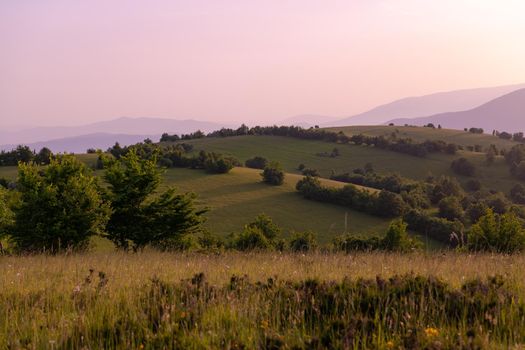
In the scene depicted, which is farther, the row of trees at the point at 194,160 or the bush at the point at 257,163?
the bush at the point at 257,163

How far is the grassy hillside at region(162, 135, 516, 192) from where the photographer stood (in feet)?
382

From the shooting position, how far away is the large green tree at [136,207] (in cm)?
3203

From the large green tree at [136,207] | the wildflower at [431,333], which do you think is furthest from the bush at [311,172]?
the wildflower at [431,333]

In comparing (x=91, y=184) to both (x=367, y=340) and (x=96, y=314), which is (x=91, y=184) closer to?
(x=96, y=314)

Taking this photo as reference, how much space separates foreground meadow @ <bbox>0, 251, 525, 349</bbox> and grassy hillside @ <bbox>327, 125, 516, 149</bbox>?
155 meters

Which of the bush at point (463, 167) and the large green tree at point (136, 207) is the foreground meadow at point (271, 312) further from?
the bush at point (463, 167)

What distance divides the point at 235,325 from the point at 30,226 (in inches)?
1057

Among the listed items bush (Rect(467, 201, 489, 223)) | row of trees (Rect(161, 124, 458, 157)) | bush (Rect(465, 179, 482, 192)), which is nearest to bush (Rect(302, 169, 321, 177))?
row of trees (Rect(161, 124, 458, 157))

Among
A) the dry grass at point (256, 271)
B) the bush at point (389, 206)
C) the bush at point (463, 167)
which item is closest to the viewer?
the dry grass at point (256, 271)

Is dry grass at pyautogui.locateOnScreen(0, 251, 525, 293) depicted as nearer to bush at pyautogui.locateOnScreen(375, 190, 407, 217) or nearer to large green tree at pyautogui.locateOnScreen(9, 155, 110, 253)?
large green tree at pyautogui.locateOnScreen(9, 155, 110, 253)

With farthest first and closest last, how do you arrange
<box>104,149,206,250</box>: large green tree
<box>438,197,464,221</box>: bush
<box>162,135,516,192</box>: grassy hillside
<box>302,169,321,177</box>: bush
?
1. <box>162,135,516,192</box>: grassy hillside
2. <box>302,169,321,177</box>: bush
3. <box>438,197,464,221</box>: bush
4. <box>104,149,206,250</box>: large green tree

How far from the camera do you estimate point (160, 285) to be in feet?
22.0

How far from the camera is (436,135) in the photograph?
15962cm

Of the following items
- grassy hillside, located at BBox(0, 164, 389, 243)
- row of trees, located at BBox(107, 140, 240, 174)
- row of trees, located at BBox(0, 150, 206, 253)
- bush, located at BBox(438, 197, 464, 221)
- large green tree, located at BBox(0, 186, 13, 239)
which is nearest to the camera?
row of trees, located at BBox(0, 150, 206, 253)
